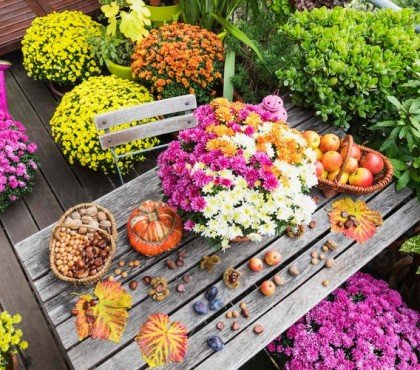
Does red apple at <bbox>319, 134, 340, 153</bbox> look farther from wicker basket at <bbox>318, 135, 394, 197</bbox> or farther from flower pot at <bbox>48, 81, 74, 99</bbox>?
flower pot at <bbox>48, 81, 74, 99</bbox>

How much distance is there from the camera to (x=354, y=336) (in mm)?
2303

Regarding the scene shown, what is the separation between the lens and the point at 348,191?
7.20 feet

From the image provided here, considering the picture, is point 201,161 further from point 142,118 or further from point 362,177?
point 362,177

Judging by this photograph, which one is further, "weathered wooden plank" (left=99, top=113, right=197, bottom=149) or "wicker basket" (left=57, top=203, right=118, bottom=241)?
"weathered wooden plank" (left=99, top=113, right=197, bottom=149)

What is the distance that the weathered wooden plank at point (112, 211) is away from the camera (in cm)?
196

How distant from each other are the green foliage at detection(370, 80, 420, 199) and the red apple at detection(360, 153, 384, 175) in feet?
0.34

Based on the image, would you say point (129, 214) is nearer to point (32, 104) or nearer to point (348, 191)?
point (348, 191)

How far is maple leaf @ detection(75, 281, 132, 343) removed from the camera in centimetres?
178

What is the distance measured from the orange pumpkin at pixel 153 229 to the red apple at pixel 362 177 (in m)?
0.90

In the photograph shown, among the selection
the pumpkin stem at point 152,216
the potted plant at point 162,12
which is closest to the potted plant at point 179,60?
the potted plant at point 162,12

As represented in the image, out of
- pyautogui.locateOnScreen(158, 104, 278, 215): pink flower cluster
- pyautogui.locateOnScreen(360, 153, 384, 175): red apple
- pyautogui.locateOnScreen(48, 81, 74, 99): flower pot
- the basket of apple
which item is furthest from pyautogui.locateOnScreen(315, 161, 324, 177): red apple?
pyautogui.locateOnScreen(48, 81, 74, 99): flower pot

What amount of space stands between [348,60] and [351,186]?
71 centimetres

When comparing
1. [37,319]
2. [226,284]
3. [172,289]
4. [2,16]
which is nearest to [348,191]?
[226,284]

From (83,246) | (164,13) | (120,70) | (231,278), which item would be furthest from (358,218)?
(164,13)
